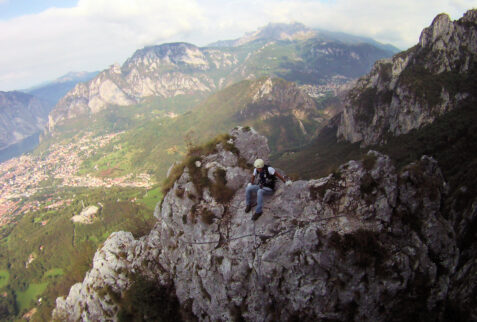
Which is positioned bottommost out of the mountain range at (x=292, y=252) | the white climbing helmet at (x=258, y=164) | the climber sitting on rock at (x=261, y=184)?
the mountain range at (x=292, y=252)

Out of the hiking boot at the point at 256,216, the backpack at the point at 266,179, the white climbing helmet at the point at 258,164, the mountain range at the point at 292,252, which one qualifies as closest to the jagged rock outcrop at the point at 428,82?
the mountain range at the point at 292,252

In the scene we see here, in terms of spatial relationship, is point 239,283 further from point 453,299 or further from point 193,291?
point 453,299

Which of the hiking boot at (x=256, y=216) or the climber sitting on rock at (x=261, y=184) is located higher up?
the climber sitting on rock at (x=261, y=184)

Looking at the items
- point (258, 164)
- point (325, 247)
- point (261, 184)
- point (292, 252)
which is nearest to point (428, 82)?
point (261, 184)

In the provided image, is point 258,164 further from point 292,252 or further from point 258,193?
point 292,252

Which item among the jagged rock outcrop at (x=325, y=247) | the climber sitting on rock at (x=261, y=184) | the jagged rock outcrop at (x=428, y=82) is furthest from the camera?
the jagged rock outcrop at (x=428, y=82)

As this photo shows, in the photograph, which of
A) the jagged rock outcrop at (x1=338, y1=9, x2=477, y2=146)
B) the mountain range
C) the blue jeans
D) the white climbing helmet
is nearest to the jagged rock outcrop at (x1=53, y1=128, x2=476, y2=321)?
the mountain range

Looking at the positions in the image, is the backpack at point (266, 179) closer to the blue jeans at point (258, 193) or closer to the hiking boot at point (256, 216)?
the blue jeans at point (258, 193)

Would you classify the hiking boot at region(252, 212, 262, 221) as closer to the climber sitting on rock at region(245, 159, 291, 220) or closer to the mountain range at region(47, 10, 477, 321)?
the climber sitting on rock at region(245, 159, 291, 220)
